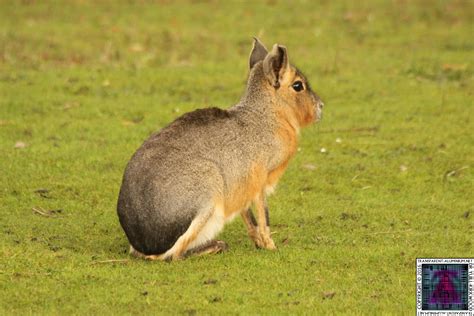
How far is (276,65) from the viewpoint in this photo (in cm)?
835

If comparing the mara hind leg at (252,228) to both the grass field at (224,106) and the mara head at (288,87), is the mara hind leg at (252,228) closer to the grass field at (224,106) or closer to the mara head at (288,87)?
the grass field at (224,106)

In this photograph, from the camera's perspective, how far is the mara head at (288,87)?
8.38 meters

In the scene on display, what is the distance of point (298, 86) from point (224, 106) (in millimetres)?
4331

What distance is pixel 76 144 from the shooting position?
11.3 meters

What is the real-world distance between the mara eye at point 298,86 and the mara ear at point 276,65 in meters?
0.14

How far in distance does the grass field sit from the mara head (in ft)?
3.30

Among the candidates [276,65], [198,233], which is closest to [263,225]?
[198,233]

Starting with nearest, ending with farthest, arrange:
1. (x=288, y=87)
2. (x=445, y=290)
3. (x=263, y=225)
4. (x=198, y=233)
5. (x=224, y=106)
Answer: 1. (x=445, y=290)
2. (x=198, y=233)
3. (x=263, y=225)
4. (x=288, y=87)
5. (x=224, y=106)

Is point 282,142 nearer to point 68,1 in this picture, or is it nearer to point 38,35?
point 38,35

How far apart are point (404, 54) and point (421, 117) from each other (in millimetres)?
3310

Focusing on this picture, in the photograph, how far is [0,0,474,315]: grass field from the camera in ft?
23.5

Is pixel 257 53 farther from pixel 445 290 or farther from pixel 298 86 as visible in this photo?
pixel 445 290

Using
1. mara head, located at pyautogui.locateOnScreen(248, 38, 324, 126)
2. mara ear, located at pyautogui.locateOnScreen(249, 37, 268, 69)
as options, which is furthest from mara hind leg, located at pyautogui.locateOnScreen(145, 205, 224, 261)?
mara ear, located at pyautogui.locateOnScreen(249, 37, 268, 69)

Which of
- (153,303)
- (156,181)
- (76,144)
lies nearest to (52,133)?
(76,144)
